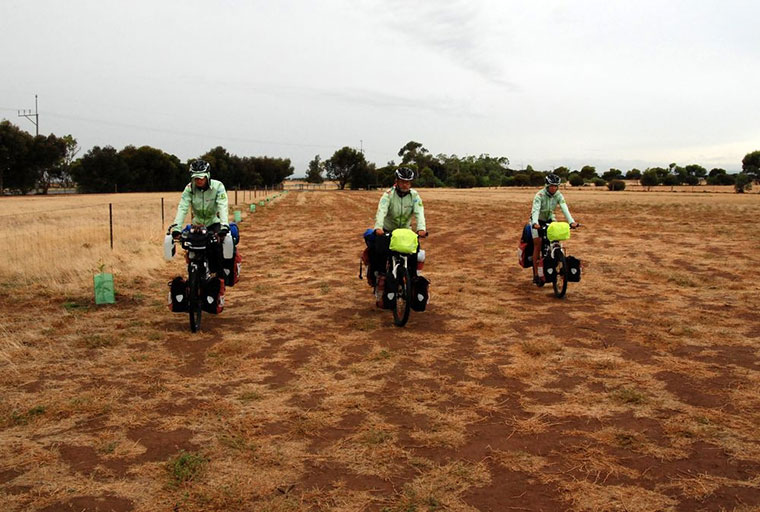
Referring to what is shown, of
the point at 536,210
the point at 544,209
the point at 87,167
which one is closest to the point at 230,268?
the point at 536,210

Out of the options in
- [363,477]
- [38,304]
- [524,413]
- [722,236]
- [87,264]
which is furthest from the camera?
[722,236]

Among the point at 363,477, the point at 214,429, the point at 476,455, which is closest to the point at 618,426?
the point at 476,455

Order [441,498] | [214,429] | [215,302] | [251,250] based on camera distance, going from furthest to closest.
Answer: [251,250] → [215,302] → [214,429] → [441,498]

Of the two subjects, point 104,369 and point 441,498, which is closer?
point 441,498

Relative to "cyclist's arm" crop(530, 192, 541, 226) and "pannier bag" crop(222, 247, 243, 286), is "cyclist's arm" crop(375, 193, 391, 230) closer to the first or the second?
"pannier bag" crop(222, 247, 243, 286)

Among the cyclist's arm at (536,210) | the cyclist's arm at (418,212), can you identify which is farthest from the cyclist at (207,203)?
the cyclist's arm at (536,210)

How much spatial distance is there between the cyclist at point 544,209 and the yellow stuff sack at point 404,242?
3312mm

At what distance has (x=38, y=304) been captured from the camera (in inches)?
370

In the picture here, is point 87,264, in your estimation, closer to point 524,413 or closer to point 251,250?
point 251,250

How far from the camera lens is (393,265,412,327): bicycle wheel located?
309 inches

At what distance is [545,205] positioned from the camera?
34.7 ft

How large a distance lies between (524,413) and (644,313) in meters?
4.64

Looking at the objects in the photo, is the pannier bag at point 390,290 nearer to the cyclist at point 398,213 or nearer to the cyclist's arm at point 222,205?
the cyclist at point 398,213

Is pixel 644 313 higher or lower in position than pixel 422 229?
lower
